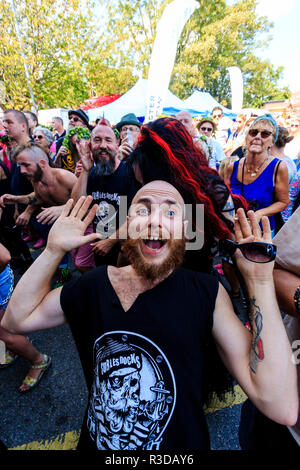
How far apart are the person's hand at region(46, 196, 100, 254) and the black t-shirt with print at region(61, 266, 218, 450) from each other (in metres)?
0.32

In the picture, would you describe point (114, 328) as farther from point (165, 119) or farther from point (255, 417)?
point (165, 119)

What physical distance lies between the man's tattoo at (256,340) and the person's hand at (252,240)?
102 mm

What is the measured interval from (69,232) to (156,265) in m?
0.47

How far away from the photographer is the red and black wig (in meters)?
1.42

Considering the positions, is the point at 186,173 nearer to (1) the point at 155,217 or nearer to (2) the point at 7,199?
(1) the point at 155,217

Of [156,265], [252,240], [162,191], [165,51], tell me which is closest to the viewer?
[252,240]

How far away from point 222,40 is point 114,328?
2695cm

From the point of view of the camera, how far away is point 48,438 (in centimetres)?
182

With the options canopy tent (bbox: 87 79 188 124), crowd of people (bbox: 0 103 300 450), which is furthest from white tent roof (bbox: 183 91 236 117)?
crowd of people (bbox: 0 103 300 450)

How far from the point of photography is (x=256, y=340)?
945 millimetres

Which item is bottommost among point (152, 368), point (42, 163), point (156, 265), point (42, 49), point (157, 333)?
point (152, 368)

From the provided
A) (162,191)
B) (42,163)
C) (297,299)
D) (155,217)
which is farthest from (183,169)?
(42,163)

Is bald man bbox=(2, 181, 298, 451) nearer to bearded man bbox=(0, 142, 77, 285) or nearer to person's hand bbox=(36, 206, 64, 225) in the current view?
person's hand bbox=(36, 206, 64, 225)
